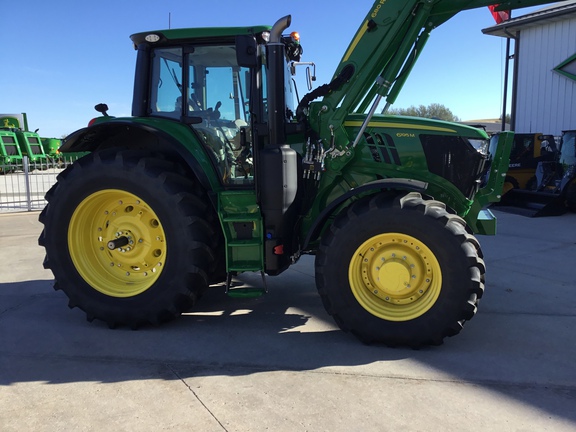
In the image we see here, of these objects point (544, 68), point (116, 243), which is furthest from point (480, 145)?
point (544, 68)

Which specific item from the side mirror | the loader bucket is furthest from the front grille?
the loader bucket

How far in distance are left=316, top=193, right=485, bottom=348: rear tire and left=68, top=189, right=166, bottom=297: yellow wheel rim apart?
1.54 meters

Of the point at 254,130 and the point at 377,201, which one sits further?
the point at 254,130

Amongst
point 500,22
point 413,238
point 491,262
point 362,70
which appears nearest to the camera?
point 413,238

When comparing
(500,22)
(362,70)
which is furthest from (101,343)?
(500,22)

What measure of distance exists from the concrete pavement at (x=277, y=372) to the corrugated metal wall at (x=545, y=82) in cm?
1396

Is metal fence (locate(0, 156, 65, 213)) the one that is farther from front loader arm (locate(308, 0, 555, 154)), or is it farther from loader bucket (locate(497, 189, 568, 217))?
loader bucket (locate(497, 189, 568, 217))

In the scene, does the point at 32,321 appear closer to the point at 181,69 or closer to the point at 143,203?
the point at 143,203

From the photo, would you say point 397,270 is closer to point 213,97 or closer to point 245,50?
point 245,50

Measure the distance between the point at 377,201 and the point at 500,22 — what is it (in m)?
17.6

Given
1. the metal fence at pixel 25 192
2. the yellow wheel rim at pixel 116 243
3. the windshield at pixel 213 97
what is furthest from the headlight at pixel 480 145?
the metal fence at pixel 25 192

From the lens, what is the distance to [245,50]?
3.37 m

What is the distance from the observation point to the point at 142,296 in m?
3.86

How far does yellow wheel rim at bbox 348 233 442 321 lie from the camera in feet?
11.3
